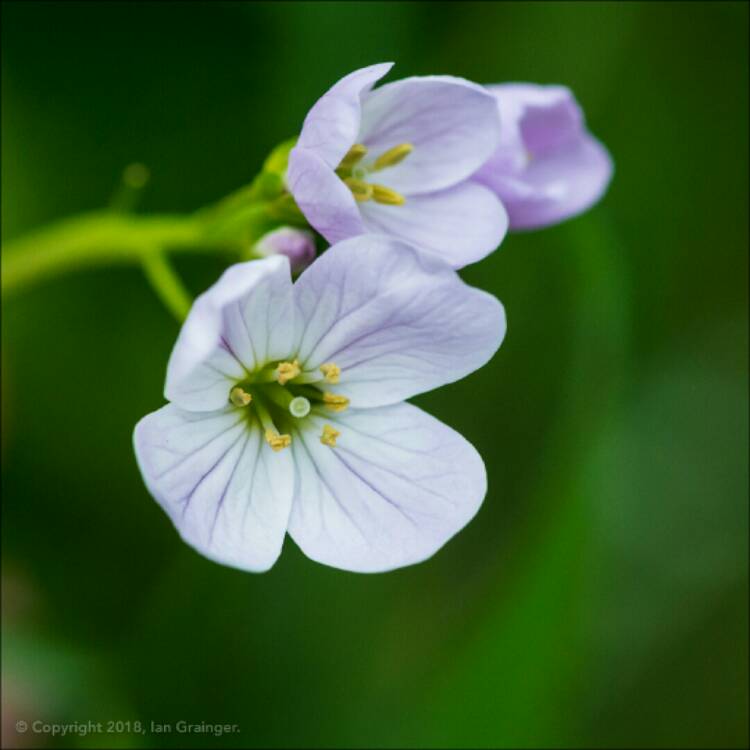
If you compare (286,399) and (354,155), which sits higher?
(354,155)

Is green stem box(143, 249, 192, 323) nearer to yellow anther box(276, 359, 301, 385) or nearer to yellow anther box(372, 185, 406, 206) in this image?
yellow anther box(276, 359, 301, 385)

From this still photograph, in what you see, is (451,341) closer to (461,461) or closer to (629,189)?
(461,461)

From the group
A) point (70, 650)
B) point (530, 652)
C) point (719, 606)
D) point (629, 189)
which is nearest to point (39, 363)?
point (70, 650)

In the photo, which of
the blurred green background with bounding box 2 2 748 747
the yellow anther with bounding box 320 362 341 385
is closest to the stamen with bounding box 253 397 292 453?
the yellow anther with bounding box 320 362 341 385

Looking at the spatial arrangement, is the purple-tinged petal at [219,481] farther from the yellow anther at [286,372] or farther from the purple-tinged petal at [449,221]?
the purple-tinged petal at [449,221]

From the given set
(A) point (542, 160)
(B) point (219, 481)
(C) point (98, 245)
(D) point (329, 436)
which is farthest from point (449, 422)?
(B) point (219, 481)

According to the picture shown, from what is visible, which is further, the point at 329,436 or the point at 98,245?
the point at 98,245

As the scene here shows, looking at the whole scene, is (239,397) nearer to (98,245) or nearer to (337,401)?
(337,401)
